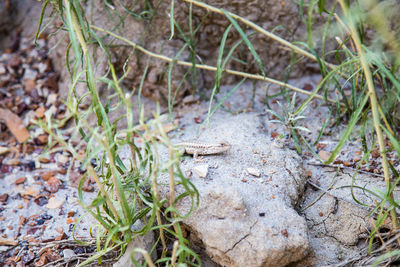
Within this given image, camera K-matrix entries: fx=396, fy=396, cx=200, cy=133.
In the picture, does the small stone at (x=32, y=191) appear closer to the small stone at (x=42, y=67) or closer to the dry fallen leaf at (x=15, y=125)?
the dry fallen leaf at (x=15, y=125)

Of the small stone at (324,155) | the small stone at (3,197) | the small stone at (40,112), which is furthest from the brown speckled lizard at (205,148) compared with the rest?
the small stone at (40,112)

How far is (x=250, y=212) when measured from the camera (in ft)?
6.70

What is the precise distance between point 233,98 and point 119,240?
1593mm

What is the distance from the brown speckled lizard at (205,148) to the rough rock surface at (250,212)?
0.04 m

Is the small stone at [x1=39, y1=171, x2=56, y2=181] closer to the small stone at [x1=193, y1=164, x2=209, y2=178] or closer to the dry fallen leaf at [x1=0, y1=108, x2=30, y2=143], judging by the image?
the dry fallen leaf at [x1=0, y1=108, x2=30, y2=143]

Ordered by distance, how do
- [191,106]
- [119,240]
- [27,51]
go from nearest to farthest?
[119,240], [191,106], [27,51]

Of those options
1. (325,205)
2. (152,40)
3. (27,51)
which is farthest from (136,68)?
(325,205)

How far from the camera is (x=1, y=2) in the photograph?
347 cm

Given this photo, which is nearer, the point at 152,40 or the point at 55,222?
the point at 55,222

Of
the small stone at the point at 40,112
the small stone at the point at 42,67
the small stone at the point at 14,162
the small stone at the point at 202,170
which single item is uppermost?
the small stone at the point at 42,67

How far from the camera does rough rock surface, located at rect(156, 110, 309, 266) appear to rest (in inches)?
76.5

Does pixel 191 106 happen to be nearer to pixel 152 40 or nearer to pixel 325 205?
pixel 152 40

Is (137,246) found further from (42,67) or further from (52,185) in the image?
(42,67)

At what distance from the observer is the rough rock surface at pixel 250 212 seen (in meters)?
1.94
